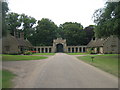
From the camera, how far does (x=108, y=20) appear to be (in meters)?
25.4

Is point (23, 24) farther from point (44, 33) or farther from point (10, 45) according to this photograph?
point (10, 45)

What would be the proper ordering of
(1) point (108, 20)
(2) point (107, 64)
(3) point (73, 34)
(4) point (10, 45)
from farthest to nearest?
(3) point (73, 34)
(4) point (10, 45)
(1) point (108, 20)
(2) point (107, 64)

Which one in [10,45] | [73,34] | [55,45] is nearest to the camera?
[10,45]

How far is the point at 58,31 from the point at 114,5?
6287cm

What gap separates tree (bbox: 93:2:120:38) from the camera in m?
23.0

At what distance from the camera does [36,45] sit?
77.2 m

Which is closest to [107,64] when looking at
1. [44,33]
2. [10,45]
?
[10,45]

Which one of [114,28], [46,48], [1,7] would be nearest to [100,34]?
[114,28]

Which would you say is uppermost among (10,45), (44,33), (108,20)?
(44,33)

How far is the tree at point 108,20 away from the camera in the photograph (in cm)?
2303

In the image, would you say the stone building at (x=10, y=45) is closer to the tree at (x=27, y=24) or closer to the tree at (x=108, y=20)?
the tree at (x=27, y=24)

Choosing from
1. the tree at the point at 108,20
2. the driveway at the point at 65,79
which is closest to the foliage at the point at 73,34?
the tree at the point at 108,20

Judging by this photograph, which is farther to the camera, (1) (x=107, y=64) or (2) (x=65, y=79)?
(1) (x=107, y=64)

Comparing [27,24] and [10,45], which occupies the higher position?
[27,24]
